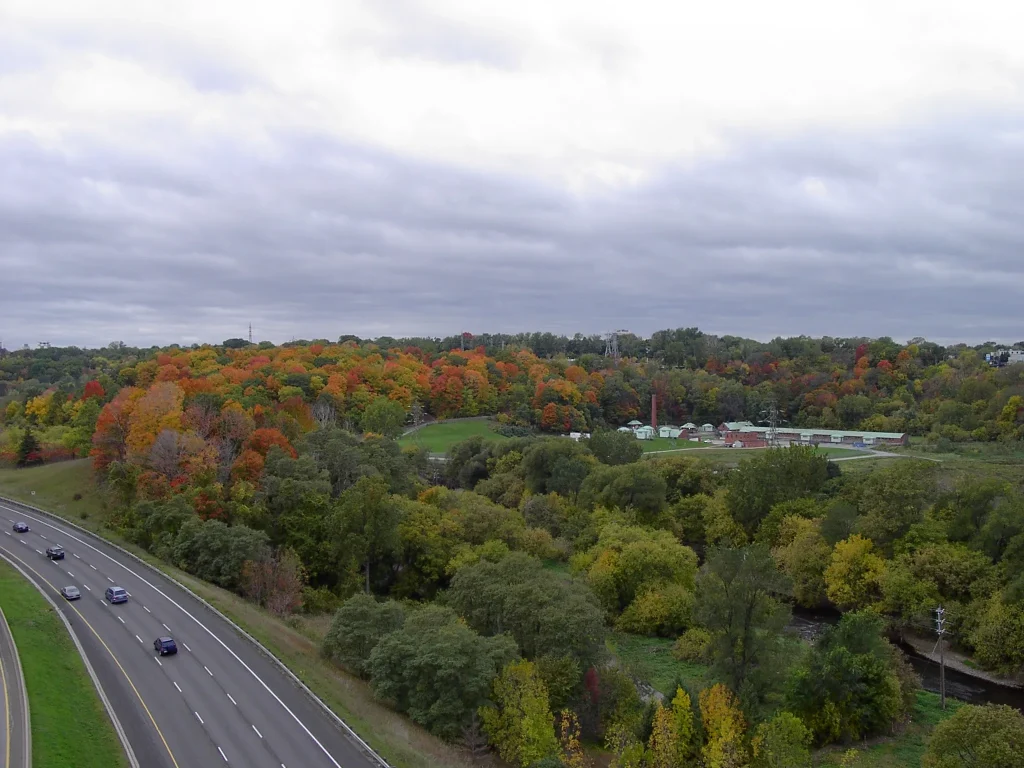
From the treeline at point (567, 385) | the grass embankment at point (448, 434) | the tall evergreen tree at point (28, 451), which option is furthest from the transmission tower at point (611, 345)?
the tall evergreen tree at point (28, 451)

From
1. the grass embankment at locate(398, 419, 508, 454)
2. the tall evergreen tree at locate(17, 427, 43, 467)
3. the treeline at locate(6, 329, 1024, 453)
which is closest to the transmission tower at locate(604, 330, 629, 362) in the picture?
the treeline at locate(6, 329, 1024, 453)

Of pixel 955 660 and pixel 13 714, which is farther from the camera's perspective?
pixel 955 660

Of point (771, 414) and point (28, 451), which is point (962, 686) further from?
point (771, 414)

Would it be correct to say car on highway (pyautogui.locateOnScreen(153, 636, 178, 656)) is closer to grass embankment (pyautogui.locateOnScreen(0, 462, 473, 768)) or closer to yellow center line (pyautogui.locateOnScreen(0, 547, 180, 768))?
yellow center line (pyautogui.locateOnScreen(0, 547, 180, 768))

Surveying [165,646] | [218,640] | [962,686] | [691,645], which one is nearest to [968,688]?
[962,686]

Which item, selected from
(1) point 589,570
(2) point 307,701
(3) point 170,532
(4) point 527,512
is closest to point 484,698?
(2) point 307,701

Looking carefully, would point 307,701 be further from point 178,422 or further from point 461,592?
point 178,422
